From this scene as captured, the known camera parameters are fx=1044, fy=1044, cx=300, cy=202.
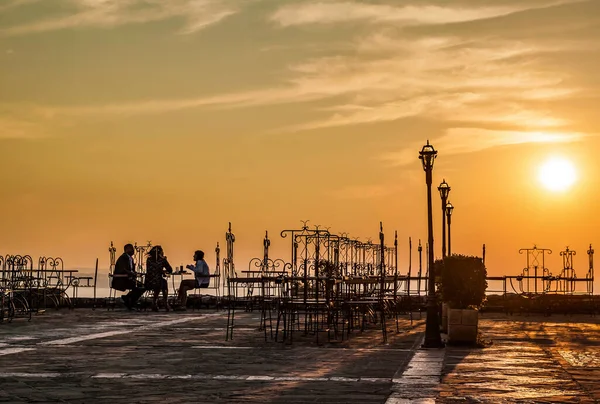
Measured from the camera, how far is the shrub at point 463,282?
56.0ft

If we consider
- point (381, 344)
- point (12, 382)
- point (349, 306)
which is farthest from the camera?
point (349, 306)

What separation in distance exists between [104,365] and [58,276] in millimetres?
17644

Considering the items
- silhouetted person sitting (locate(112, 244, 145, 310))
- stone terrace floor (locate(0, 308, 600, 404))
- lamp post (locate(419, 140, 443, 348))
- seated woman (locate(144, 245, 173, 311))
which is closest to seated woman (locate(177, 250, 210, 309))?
seated woman (locate(144, 245, 173, 311))

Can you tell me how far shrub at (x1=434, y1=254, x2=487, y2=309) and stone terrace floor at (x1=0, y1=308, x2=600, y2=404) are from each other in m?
0.90

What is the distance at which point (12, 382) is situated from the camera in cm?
1123

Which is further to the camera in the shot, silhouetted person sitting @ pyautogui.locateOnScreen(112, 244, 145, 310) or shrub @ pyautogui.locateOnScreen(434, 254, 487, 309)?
silhouetted person sitting @ pyautogui.locateOnScreen(112, 244, 145, 310)

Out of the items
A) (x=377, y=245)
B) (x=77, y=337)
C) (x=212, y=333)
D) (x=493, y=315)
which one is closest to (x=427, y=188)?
(x=212, y=333)

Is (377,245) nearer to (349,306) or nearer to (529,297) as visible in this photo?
(529,297)

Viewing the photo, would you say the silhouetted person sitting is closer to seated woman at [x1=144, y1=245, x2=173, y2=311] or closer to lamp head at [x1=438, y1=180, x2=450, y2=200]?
seated woman at [x1=144, y1=245, x2=173, y2=311]

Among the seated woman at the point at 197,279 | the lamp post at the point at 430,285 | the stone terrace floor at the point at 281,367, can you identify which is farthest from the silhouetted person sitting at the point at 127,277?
the lamp post at the point at 430,285

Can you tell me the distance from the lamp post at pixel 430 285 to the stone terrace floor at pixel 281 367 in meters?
0.36

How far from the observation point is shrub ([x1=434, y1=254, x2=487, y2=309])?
17062mm

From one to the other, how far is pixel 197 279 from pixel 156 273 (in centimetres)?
116

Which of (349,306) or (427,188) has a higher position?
(427,188)
